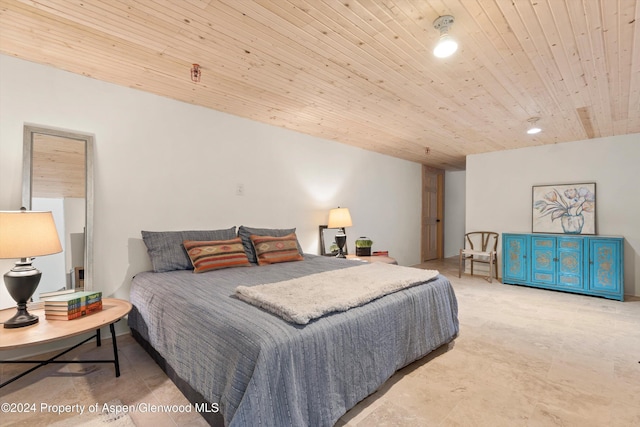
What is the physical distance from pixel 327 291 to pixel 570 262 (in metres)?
4.06

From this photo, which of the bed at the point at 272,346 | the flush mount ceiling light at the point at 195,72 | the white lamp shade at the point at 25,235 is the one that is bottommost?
the bed at the point at 272,346

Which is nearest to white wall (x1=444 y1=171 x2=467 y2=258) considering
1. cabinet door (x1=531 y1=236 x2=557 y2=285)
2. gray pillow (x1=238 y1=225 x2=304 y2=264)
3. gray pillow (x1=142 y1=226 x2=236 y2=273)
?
cabinet door (x1=531 y1=236 x2=557 y2=285)

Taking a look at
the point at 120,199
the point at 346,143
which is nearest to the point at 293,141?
the point at 346,143

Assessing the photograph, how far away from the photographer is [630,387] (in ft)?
6.21

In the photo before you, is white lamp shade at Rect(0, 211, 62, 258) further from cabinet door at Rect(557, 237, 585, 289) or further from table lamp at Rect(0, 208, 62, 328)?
cabinet door at Rect(557, 237, 585, 289)

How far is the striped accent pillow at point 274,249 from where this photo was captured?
3.01m

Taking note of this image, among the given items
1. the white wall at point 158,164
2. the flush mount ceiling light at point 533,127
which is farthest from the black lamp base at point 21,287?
the flush mount ceiling light at point 533,127

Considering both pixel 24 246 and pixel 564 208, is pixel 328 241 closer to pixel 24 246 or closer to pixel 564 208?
pixel 24 246

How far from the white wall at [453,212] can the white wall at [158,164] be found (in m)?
4.18

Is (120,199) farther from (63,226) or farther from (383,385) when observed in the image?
(383,385)

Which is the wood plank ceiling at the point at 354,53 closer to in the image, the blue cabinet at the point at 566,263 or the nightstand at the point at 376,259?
the blue cabinet at the point at 566,263

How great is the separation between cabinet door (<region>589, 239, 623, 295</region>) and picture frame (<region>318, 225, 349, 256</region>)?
325 centimetres

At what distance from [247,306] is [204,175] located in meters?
1.96

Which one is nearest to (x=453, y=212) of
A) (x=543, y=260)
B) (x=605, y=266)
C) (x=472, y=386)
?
(x=543, y=260)
